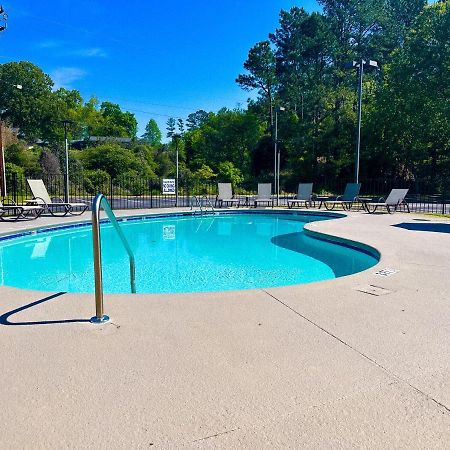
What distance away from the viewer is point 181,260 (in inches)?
280

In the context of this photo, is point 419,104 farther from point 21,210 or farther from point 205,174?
point 21,210

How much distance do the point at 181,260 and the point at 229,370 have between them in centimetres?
500

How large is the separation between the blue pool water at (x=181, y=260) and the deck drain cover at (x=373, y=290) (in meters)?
1.72

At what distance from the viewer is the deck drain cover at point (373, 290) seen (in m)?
3.72

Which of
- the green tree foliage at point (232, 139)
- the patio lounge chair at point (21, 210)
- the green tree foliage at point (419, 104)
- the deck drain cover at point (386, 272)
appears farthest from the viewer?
the green tree foliage at point (232, 139)

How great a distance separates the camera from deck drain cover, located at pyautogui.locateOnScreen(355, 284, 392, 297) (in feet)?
12.2

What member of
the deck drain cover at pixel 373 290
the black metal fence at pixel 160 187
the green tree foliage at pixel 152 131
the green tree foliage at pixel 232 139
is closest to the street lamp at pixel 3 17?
the black metal fence at pixel 160 187

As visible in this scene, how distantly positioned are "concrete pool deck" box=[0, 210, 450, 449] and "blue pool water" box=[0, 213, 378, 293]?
6.28 ft

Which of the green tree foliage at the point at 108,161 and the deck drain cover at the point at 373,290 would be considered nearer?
the deck drain cover at the point at 373,290

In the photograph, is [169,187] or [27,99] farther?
[27,99]

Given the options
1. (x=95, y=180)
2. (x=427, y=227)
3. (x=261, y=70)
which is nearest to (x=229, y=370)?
(x=427, y=227)

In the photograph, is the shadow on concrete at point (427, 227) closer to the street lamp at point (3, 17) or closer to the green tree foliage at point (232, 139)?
the street lamp at point (3, 17)

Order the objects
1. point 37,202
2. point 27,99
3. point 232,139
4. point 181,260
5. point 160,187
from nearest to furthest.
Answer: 1. point 181,260
2. point 37,202
3. point 160,187
4. point 232,139
5. point 27,99

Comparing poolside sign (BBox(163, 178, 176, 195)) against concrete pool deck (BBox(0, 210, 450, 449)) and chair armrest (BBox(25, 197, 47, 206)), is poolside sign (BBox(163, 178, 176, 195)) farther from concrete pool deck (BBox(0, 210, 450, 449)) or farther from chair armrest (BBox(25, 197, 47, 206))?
concrete pool deck (BBox(0, 210, 450, 449))
